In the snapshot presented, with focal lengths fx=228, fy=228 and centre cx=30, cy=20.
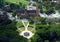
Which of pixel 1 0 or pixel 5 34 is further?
pixel 1 0

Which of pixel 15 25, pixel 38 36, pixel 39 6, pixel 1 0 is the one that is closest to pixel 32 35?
pixel 38 36

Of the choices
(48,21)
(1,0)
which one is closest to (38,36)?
(48,21)

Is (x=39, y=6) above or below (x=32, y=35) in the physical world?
above

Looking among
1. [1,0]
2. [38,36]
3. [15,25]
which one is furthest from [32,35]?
[1,0]

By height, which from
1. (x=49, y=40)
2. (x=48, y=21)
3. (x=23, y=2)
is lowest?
(x=49, y=40)

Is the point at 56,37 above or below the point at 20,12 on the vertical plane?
below

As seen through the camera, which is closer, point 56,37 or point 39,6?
point 56,37

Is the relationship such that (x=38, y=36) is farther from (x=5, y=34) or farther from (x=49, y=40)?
(x=5, y=34)

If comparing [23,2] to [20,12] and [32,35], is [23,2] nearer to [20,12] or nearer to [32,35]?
[20,12]
